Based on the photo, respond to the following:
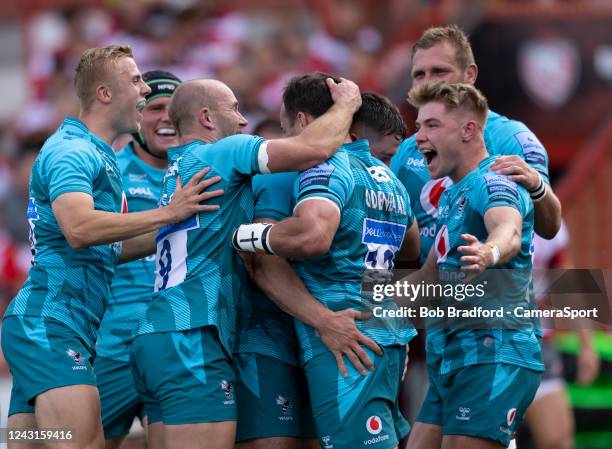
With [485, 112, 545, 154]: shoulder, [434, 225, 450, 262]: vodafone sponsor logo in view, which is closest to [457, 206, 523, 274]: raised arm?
[434, 225, 450, 262]: vodafone sponsor logo

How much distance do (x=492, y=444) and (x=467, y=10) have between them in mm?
8298

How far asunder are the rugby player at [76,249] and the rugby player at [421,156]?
6.17 ft

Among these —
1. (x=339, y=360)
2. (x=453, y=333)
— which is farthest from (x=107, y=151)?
(x=453, y=333)

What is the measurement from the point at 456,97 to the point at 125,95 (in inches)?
73.5

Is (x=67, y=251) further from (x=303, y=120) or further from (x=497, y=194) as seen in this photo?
(x=497, y=194)

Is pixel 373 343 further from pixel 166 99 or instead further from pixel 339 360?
pixel 166 99

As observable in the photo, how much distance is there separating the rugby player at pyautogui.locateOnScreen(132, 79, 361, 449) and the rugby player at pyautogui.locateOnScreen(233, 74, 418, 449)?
138 millimetres

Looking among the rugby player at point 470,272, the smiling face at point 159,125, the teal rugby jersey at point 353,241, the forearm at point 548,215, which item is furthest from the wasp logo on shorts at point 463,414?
the smiling face at point 159,125

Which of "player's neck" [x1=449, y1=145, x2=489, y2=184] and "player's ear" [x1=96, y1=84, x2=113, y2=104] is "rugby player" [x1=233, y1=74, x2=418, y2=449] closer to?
"player's neck" [x1=449, y1=145, x2=489, y2=184]

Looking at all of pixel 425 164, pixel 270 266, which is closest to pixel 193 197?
pixel 270 266

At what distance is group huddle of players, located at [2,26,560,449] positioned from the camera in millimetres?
5699

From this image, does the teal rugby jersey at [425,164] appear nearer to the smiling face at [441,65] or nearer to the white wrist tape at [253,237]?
the smiling face at [441,65]

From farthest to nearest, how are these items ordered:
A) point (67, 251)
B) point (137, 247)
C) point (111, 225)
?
point (137, 247) → point (67, 251) → point (111, 225)

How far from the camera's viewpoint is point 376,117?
20.6 ft
